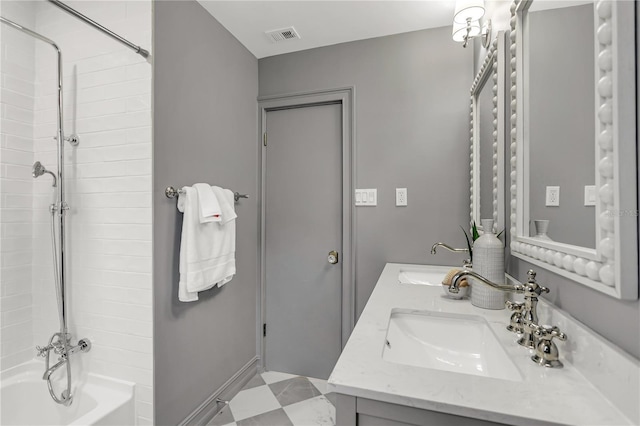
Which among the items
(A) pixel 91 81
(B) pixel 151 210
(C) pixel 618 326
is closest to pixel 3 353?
(B) pixel 151 210

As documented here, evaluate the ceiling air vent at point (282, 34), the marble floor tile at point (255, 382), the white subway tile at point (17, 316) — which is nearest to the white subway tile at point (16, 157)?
the white subway tile at point (17, 316)

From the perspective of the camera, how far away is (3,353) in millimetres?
1537

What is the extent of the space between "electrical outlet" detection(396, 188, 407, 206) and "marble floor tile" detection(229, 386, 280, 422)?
1512 millimetres

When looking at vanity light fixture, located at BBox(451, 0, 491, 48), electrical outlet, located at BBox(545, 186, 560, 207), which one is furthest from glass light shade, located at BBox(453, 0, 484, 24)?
electrical outlet, located at BBox(545, 186, 560, 207)

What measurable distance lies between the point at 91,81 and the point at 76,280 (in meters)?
1.00

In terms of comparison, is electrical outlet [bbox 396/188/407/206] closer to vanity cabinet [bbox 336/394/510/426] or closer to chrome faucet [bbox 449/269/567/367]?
chrome faucet [bbox 449/269/567/367]

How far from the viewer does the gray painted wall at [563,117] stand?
63cm

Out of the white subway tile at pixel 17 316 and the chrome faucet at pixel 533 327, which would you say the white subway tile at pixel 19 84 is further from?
the chrome faucet at pixel 533 327

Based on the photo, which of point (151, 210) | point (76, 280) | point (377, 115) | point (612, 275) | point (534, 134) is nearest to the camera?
point (612, 275)

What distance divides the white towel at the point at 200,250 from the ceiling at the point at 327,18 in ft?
3.56

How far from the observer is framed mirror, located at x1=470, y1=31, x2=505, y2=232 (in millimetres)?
1248

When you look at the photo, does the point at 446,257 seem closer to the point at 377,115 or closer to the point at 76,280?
the point at 377,115

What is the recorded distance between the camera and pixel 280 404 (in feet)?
6.21

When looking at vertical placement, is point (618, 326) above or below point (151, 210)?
below
